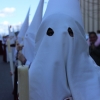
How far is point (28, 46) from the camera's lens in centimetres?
588

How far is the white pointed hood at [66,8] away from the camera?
7.58ft

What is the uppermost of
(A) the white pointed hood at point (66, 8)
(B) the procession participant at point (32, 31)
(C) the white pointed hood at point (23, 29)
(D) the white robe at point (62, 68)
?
(A) the white pointed hood at point (66, 8)

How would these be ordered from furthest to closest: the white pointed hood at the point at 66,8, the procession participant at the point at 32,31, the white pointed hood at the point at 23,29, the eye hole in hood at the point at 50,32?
1. the white pointed hood at the point at 23,29
2. the procession participant at the point at 32,31
3. the white pointed hood at the point at 66,8
4. the eye hole in hood at the point at 50,32

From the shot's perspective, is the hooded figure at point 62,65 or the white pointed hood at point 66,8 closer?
the hooded figure at point 62,65

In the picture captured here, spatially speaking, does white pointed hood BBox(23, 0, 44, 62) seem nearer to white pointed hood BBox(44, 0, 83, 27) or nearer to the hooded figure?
white pointed hood BBox(44, 0, 83, 27)

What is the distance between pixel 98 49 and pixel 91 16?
16602 mm

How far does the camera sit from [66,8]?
2.43 m

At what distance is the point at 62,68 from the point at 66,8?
670 mm

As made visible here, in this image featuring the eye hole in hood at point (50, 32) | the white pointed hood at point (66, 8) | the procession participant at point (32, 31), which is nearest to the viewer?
the eye hole in hood at point (50, 32)

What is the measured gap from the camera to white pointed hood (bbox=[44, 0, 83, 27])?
2311 mm

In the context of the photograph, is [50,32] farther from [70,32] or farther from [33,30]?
[33,30]

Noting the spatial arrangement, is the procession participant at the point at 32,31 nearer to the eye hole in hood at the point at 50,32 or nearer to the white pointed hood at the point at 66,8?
the white pointed hood at the point at 66,8

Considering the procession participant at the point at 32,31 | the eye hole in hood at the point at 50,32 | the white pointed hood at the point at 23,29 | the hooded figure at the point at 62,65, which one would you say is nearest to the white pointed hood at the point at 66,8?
the hooded figure at the point at 62,65

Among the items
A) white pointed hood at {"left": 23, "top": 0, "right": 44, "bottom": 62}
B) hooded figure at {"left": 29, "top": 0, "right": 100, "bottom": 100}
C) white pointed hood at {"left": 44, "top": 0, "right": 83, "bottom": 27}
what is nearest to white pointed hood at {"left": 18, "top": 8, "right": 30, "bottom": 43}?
white pointed hood at {"left": 23, "top": 0, "right": 44, "bottom": 62}
